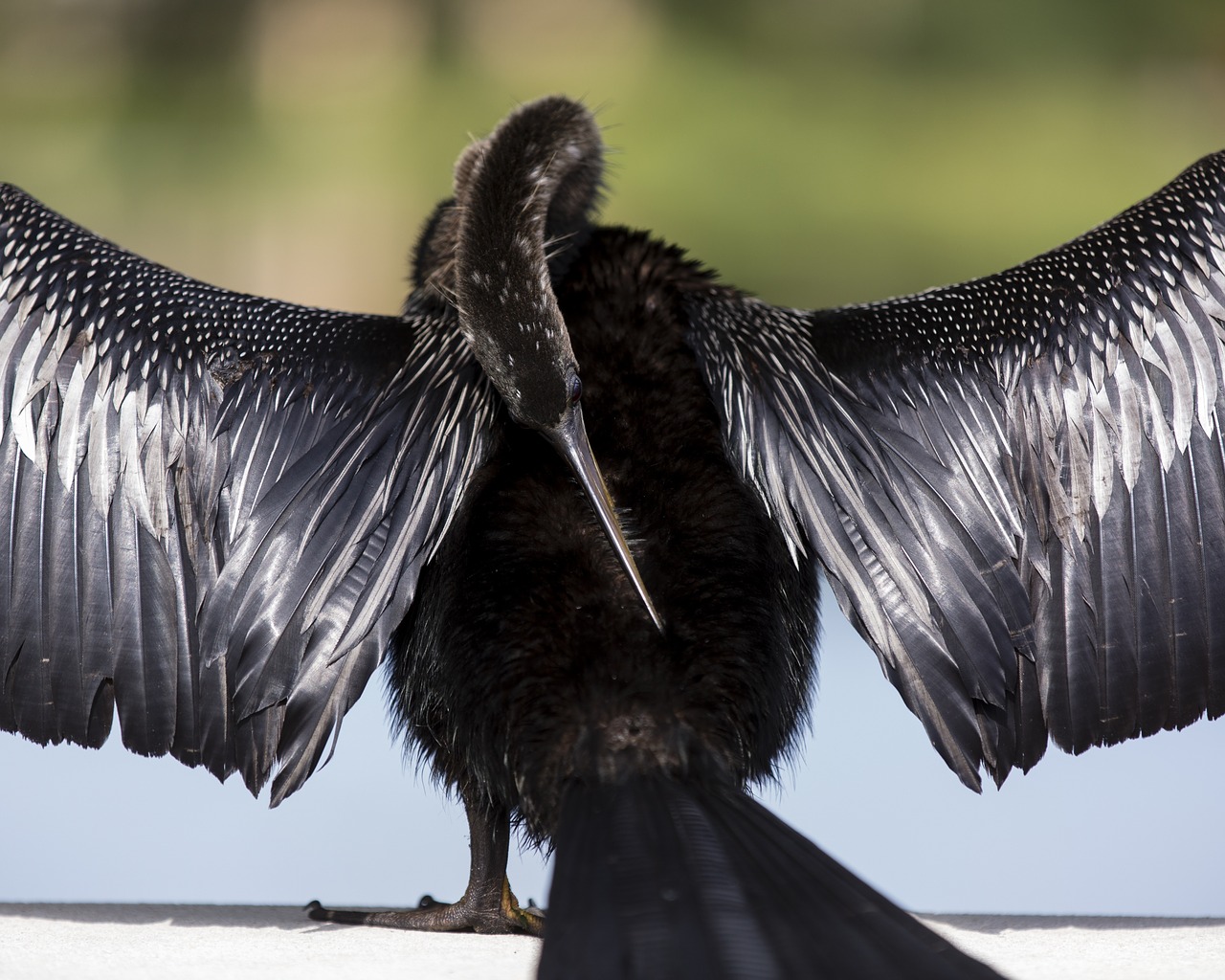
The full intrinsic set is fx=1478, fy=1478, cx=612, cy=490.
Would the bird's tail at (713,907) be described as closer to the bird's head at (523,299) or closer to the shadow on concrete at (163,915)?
the bird's head at (523,299)

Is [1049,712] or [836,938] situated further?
[1049,712]

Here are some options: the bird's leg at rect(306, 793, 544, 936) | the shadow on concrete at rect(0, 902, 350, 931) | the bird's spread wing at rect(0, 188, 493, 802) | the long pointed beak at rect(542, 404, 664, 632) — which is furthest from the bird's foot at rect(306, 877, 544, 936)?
the long pointed beak at rect(542, 404, 664, 632)

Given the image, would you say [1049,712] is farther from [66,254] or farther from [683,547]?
[66,254]

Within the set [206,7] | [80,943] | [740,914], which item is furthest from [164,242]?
[740,914]

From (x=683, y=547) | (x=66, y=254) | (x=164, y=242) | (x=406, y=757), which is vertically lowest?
(x=406, y=757)

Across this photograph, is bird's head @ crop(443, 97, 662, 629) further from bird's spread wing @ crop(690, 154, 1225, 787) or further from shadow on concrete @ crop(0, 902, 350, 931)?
shadow on concrete @ crop(0, 902, 350, 931)

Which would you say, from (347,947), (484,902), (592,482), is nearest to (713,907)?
(592,482)
